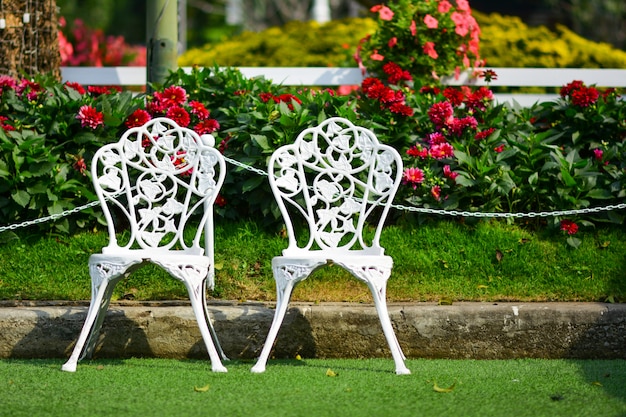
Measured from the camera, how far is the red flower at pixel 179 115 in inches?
242

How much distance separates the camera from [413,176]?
237 inches

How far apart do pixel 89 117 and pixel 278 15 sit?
18.7 meters

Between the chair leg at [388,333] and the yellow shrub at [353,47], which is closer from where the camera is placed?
the chair leg at [388,333]

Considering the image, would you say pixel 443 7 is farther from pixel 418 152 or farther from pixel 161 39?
pixel 161 39

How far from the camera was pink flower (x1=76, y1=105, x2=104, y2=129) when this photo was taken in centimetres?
608

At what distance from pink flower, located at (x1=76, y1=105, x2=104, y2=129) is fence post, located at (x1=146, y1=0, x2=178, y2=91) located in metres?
0.56

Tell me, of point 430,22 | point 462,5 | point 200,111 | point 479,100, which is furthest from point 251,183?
point 462,5

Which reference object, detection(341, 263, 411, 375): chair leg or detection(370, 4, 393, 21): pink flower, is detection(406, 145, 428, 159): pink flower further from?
detection(341, 263, 411, 375): chair leg

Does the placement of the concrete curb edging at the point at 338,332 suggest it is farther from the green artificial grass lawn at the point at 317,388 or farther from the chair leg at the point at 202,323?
the chair leg at the point at 202,323

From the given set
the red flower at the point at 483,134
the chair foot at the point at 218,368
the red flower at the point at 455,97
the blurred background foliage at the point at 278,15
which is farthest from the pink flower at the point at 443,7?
the blurred background foliage at the point at 278,15

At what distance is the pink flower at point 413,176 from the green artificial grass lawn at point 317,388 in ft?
4.13

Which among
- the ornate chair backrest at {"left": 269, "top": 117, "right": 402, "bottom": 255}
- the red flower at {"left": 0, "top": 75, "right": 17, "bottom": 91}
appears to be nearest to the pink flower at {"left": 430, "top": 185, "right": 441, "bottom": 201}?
the ornate chair backrest at {"left": 269, "top": 117, "right": 402, "bottom": 255}

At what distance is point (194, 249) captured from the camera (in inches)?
193

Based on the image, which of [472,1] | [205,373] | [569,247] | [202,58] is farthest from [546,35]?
[472,1]
